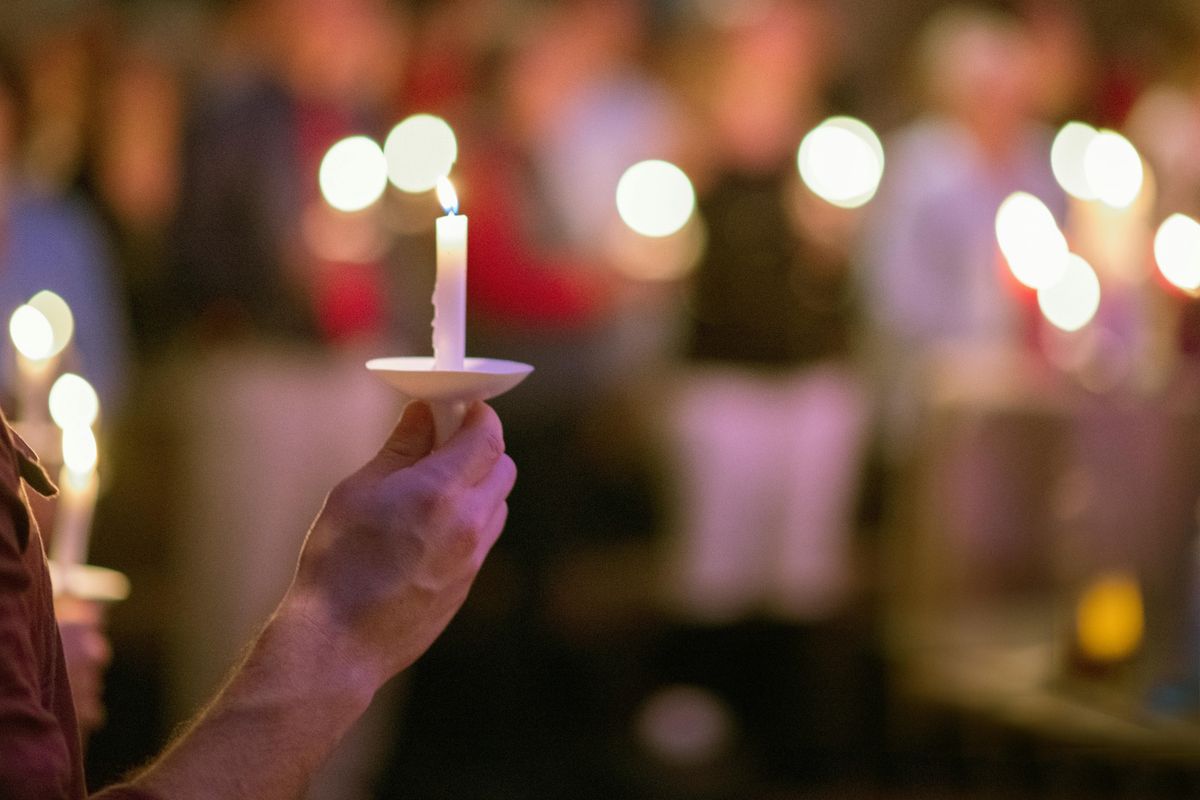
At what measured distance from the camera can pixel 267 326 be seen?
3.61m

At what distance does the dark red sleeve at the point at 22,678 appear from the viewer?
94 centimetres

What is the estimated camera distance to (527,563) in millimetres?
4230

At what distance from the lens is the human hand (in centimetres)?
143

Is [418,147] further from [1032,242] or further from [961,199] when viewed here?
[1032,242]

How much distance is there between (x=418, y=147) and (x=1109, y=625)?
8.18 feet

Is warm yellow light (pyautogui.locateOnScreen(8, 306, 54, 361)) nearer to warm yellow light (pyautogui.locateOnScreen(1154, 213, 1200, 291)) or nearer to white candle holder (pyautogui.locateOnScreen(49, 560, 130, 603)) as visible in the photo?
white candle holder (pyautogui.locateOnScreen(49, 560, 130, 603))

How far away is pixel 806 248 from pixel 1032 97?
997mm

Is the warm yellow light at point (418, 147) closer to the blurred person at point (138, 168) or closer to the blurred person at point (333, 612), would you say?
the blurred person at point (138, 168)

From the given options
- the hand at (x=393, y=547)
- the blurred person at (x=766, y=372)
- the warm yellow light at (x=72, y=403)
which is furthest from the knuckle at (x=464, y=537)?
the blurred person at (x=766, y=372)

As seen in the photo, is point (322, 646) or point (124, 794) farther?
point (322, 646)

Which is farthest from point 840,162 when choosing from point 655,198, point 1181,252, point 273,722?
point 273,722

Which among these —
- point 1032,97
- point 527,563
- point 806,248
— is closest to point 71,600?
point 527,563

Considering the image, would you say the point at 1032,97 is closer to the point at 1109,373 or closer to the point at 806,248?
the point at 806,248

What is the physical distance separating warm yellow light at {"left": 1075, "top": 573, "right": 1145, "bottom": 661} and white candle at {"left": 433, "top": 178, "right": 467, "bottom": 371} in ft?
4.75
